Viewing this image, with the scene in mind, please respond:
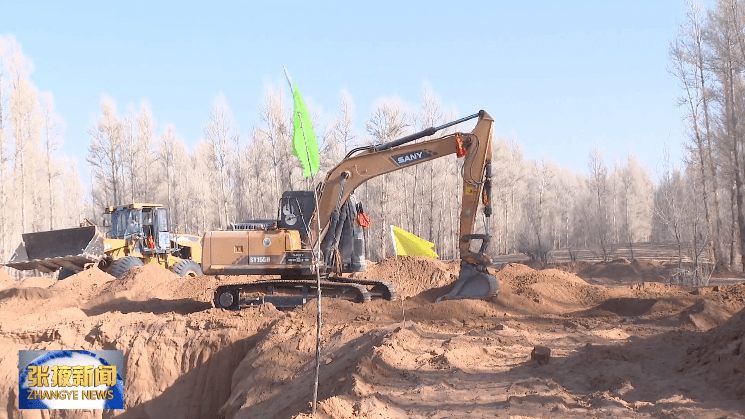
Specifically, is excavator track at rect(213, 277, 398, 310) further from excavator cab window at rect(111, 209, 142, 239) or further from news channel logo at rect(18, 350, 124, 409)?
excavator cab window at rect(111, 209, 142, 239)

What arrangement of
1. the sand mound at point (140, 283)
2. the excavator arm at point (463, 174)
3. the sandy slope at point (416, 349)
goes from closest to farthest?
the sandy slope at point (416, 349)
the excavator arm at point (463, 174)
the sand mound at point (140, 283)

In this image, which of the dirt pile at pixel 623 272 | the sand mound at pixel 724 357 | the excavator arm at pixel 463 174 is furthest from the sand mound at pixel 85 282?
the dirt pile at pixel 623 272

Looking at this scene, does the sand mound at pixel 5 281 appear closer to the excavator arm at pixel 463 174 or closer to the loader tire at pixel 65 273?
the loader tire at pixel 65 273

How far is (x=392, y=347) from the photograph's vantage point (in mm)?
7480

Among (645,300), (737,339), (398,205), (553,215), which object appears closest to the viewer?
(737,339)

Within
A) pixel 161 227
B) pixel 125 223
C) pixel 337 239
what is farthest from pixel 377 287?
pixel 125 223

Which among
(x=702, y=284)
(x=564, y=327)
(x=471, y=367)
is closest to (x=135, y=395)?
(x=471, y=367)

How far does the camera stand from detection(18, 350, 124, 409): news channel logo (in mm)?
10289

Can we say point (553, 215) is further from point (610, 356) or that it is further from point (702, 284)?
point (610, 356)

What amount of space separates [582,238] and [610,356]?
60297 millimetres

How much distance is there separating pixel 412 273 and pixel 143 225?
822 centimetres

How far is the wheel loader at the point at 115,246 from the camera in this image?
17.5 m

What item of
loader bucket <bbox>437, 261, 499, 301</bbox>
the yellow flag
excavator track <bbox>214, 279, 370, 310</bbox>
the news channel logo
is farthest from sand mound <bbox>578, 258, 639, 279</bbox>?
the news channel logo

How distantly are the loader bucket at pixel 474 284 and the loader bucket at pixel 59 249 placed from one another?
10441mm
